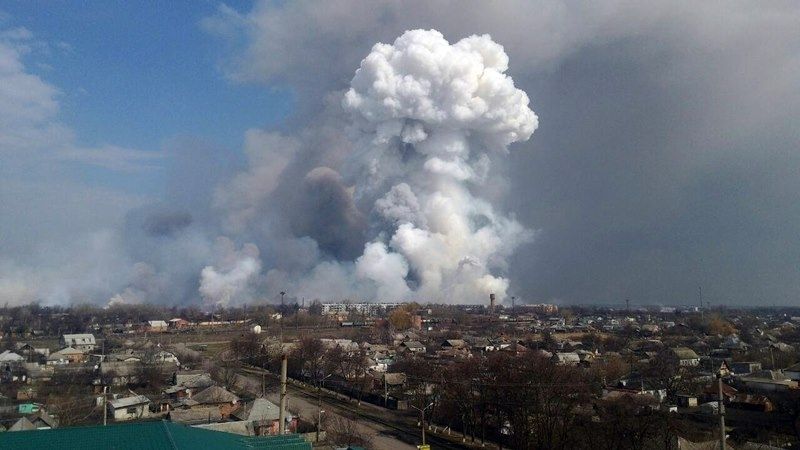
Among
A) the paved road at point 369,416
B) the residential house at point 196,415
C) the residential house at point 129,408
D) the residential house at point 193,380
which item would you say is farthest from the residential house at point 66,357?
the residential house at point 196,415

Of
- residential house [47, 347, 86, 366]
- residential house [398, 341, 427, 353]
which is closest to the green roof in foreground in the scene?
residential house [47, 347, 86, 366]

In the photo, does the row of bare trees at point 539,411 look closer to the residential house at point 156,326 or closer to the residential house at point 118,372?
the residential house at point 118,372

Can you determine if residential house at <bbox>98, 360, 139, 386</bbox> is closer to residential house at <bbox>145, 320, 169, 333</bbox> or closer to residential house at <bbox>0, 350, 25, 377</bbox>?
residential house at <bbox>0, 350, 25, 377</bbox>

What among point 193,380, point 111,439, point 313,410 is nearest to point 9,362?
point 193,380

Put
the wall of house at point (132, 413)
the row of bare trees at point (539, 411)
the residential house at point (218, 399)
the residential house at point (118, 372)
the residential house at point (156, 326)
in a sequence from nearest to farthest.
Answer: the row of bare trees at point (539, 411) < the wall of house at point (132, 413) < the residential house at point (218, 399) < the residential house at point (118, 372) < the residential house at point (156, 326)

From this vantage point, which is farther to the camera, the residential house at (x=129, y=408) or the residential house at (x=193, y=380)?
the residential house at (x=193, y=380)

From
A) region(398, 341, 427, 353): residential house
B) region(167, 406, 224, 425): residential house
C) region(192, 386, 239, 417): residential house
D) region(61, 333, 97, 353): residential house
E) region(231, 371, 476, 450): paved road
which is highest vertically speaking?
region(61, 333, 97, 353): residential house

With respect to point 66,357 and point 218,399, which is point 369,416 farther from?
point 66,357

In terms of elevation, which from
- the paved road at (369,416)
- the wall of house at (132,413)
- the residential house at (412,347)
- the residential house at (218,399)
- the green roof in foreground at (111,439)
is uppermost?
the green roof in foreground at (111,439)
